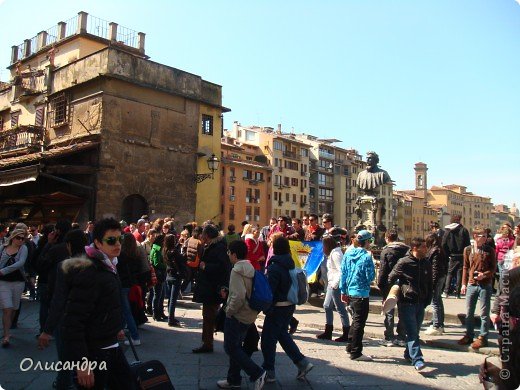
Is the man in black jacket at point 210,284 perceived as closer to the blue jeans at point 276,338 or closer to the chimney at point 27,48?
the blue jeans at point 276,338

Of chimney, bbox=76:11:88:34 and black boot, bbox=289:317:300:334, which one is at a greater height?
chimney, bbox=76:11:88:34

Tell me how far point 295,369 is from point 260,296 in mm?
1604

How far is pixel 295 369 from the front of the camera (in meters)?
6.32

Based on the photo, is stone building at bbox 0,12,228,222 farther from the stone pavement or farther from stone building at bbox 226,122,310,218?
stone building at bbox 226,122,310,218

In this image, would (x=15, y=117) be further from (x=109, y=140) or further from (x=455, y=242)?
(x=455, y=242)

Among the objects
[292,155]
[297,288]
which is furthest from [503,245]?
[292,155]

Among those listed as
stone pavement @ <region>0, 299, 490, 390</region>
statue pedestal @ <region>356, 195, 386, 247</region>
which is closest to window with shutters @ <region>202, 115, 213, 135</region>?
statue pedestal @ <region>356, 195, 386, 247</region>

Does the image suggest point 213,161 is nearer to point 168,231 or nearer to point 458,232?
point 168,231

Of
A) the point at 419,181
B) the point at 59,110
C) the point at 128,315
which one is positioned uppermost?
the point at 419,181

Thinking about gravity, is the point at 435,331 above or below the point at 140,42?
below

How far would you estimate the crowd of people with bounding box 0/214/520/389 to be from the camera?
3.55m

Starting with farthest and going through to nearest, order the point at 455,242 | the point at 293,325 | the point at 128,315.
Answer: the point at 455,242 → the point at 293,325 → the point at 128,315

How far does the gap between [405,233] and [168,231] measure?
10672 centimetres

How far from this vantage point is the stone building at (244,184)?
2435 inches
